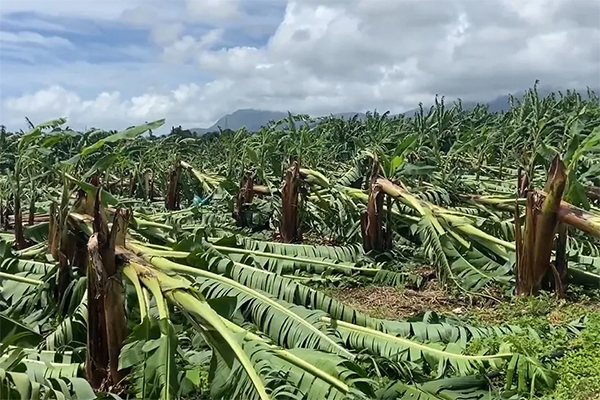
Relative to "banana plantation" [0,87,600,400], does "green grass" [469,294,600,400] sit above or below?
below

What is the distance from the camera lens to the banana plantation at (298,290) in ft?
9.82

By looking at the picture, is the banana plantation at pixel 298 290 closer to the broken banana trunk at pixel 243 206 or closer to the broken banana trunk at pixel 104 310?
the broken banana trunk at pixel 104 310

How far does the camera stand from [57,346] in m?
3.76

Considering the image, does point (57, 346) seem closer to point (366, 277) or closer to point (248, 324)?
point (248, 324)

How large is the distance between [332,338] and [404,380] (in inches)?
16.9

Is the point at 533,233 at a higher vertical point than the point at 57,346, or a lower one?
higher

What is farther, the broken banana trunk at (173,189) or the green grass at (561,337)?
the broken banana trunk at (173,189)

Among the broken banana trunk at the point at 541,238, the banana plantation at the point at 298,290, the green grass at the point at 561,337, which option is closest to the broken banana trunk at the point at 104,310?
the banana plantation at the point at 298,290

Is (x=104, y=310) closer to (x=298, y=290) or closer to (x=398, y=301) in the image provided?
(x=298, y=290)

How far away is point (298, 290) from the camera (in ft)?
13.7

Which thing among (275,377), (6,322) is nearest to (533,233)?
(275,377)

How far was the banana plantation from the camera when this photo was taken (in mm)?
2994

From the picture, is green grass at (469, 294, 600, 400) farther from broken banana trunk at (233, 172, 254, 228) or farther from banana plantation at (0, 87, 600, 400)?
broken banana trunk at (233, 172, 254, 228)

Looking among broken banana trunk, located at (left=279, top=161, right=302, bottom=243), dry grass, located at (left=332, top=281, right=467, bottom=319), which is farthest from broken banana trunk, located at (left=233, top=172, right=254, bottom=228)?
dry grass, located at (left=332, top=281, right=467, bottom=319)
